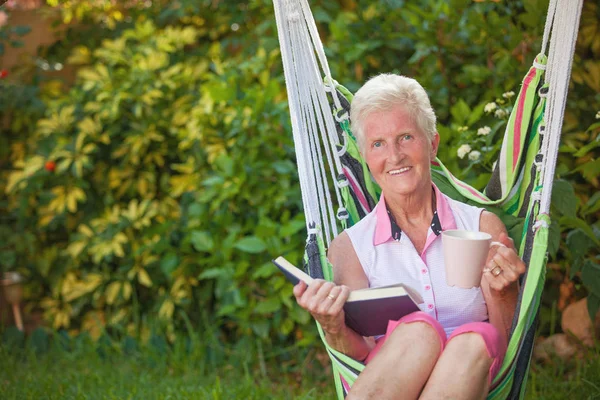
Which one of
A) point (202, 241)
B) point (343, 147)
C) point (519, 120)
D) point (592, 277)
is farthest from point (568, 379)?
point (202, 241)

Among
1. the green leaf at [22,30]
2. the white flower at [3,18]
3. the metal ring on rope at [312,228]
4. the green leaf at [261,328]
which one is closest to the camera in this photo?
the metal ring on rope at [312,228]

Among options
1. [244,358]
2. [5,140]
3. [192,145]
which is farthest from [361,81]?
[5,140]

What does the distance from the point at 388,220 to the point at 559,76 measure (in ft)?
1.87

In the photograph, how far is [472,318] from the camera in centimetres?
198

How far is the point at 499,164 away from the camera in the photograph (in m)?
2.27

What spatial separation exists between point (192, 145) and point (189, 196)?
239mm

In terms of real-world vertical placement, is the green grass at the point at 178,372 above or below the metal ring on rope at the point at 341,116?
below

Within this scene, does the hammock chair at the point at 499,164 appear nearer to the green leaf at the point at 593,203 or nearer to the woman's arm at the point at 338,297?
the woman's arm at the point at 338,297

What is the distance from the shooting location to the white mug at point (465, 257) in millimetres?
1626

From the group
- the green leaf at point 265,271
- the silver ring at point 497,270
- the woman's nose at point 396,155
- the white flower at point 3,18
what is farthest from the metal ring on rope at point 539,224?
the white flower at point 3,18

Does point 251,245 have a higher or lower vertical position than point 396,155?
lower

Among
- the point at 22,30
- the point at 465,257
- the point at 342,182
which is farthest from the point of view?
the point at 22,30

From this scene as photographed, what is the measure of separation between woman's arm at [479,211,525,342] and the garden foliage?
70 cm

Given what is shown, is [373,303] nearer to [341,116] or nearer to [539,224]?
[539,224]
